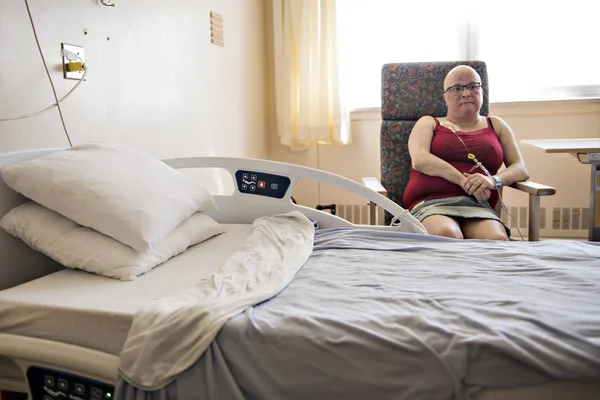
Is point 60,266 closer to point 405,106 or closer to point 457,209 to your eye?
point 457,209

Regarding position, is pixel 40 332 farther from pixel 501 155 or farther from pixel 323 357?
pixel 501 155

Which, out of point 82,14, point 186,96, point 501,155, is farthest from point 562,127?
point 82,14

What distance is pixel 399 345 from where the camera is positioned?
2.56ft

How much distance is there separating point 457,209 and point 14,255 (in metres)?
1.46

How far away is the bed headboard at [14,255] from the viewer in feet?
3.81

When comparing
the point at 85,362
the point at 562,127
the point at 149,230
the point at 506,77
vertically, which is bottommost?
the point at 85,362

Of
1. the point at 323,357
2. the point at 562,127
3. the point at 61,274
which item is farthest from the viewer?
the point at 562,127

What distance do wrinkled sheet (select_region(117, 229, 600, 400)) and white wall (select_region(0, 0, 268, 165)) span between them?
2.75 ft

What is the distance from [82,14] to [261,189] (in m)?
0.73

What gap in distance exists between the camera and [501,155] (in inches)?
86.6

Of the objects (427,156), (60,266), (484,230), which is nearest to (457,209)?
(484,230)

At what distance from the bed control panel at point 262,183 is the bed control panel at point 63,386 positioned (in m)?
0.83

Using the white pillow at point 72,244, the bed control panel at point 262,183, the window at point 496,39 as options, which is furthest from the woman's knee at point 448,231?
the window at point 496,39

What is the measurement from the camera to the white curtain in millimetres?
3039
